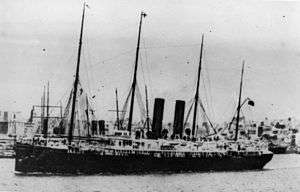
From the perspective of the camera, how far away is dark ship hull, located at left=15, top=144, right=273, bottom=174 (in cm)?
3391

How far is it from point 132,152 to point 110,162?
185 cm

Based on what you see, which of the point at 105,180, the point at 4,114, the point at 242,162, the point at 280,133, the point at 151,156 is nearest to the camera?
the point at 105,180

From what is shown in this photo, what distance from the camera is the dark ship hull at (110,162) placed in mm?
33906

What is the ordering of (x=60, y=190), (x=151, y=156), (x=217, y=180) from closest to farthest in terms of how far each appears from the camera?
(x=60, y=190) → (x=217, y=180) → (x=151, y=156)

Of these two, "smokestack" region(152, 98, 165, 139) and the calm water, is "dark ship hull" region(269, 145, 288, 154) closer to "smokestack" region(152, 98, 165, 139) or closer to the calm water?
the calm water

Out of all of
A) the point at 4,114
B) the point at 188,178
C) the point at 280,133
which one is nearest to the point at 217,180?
the point at 188,178

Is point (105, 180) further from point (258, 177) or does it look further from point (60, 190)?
point (258, 177)

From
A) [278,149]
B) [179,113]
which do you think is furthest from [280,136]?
[179,113]

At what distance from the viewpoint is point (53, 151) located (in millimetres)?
33969

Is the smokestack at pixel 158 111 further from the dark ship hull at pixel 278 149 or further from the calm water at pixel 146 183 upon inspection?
the dark ship hull at pixel 278 149

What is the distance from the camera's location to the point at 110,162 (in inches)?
1442

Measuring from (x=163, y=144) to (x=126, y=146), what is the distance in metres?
3.38

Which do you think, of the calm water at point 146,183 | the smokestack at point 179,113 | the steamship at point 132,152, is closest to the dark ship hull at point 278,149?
the steamship at point 132,152

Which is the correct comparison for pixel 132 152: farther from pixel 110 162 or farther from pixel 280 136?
pixel 280 136
